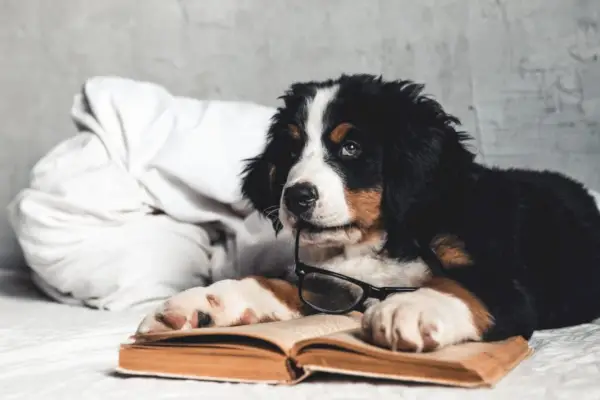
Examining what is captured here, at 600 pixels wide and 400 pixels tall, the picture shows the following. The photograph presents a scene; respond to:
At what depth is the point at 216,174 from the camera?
1.94 m

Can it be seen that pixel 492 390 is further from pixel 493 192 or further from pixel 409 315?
pixel 493 192

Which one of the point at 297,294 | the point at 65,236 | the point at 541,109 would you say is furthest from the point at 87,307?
the point at 541,109

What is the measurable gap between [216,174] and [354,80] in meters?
0.62

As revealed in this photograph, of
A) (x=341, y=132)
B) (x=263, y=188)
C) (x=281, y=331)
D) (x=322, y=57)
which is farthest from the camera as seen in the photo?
(x=322, y=57)

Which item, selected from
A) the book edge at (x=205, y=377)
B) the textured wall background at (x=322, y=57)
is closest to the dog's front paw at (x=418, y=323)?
the book edge at (x=205, y=377)

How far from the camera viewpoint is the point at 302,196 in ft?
4.13

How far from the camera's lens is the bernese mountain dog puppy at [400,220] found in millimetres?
1223

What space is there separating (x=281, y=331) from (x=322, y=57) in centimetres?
154

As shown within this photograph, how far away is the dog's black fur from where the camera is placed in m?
1.27

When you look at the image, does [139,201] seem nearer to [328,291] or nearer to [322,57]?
[328,291]

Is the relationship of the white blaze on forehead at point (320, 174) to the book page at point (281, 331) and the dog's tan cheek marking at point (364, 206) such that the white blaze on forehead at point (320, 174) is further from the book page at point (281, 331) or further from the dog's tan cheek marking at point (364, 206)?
the book page at point (281, 331)

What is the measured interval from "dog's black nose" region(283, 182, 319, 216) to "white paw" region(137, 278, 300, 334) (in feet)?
0.56

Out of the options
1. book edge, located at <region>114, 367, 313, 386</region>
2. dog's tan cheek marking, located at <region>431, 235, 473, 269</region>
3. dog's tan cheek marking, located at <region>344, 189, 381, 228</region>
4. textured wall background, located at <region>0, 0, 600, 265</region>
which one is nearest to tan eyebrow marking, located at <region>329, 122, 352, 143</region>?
dog's tan cheek marking, located at <region>344, 189, 381, 228</region>

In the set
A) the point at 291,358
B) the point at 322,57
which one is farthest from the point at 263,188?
the point at 322,57
